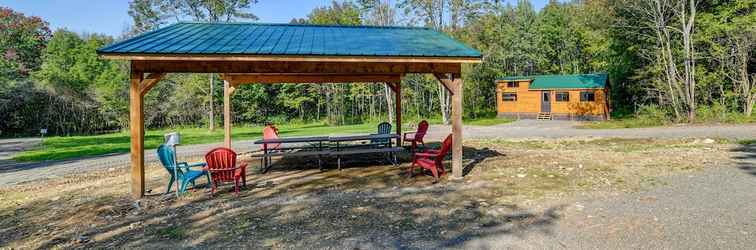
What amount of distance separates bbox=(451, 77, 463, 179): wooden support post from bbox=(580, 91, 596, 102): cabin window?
2010 cm

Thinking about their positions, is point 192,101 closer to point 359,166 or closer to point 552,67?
point 359,166

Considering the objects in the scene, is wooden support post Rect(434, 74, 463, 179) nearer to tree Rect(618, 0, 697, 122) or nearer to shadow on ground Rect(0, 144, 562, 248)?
shadow on ground Rect(0, 144, 562, 248)

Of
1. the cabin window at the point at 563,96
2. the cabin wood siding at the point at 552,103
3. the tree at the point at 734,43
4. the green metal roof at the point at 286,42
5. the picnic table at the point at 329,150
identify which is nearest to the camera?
the green metal roof at the point at 286,42

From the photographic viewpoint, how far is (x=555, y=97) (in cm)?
2530

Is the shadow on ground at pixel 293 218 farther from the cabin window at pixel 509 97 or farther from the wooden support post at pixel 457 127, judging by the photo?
the cabin window at pixel 509 97

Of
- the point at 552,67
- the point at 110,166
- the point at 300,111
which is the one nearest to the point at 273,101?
the point at 300,111

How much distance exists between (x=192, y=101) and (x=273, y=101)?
5.75 metres

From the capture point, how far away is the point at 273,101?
3100 centimetres

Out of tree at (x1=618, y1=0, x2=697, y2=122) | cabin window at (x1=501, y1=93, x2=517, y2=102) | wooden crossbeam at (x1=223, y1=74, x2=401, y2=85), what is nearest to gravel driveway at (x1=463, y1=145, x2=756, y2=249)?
wooden crossbeam at (x1=223, y1=74, x2=401, y2=85)

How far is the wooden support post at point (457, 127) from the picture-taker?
22.9 feet

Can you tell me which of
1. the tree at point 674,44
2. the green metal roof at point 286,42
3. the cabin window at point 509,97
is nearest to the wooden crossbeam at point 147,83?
the green metal roof at point 286,42

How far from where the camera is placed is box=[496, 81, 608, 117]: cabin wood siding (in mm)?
23500

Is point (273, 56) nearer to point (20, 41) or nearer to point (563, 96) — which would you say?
point (563, 96)

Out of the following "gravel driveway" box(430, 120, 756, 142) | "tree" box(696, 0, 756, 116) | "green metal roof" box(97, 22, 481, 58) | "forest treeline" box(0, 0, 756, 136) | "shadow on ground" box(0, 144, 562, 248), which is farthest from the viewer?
"forest treeline" box(0, 0, 756, 136)
